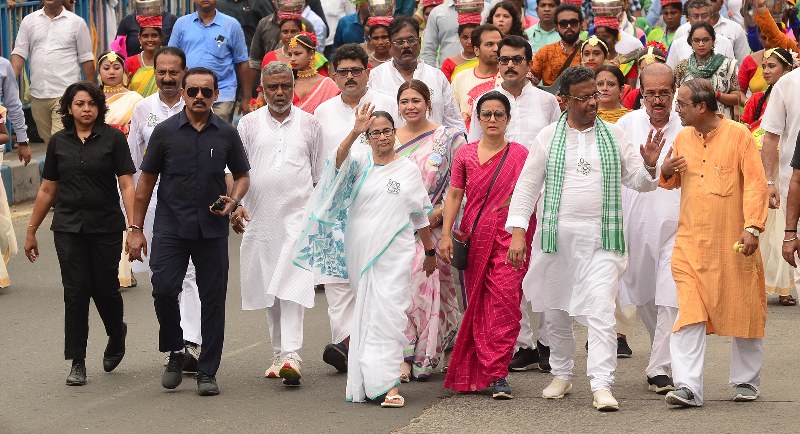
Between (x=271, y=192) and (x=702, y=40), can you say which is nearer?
(x=271, y=192)

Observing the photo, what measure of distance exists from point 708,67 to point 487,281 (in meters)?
5.02

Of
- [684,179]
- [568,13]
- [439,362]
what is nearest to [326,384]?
[439,362]

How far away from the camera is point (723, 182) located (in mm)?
9055

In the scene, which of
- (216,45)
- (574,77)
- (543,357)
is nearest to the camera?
(574,77)

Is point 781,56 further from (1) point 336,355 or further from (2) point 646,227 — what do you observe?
(1) point 336,355

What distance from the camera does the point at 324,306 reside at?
12.7 meters

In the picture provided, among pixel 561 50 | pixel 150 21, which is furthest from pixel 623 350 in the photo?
pixel 150 21

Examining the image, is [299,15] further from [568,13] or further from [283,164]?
[283,164]

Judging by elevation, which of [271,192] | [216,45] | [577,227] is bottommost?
[577,227]

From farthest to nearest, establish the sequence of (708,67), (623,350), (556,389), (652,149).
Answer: (708,67)
(623,350)
(556,389)
(652,149)

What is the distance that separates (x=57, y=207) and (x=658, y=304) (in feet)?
11.6

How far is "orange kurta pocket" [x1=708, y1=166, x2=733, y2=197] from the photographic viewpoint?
9047mm

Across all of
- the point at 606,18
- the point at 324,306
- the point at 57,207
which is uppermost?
the point at 606,18

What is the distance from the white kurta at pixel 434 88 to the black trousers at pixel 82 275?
2453 mm
